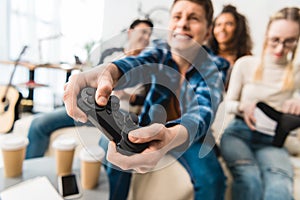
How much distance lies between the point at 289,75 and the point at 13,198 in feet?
2.12

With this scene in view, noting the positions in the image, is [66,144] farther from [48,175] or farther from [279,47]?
[279,47]

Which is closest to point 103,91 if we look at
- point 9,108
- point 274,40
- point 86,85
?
point 86,85

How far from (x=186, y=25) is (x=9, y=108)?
560mm

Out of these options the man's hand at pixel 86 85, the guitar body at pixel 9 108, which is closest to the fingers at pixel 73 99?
the man's hand at pixel 86 85

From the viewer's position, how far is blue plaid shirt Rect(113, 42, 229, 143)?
182 millimetres

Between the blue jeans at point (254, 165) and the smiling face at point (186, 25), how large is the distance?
1.02 ft

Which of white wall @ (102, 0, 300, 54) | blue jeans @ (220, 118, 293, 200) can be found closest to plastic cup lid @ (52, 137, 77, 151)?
white wall @ (102, 0, 300, 54)

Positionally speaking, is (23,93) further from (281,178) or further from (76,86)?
Answer: (281,178)

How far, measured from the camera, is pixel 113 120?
0.12m

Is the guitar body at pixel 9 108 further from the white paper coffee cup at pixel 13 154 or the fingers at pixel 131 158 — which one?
the fingers at pixel 131 158

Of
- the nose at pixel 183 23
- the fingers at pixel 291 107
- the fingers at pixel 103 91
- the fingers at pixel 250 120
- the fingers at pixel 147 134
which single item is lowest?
the fingers at pixel 250 120

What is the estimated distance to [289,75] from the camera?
0.49 meters

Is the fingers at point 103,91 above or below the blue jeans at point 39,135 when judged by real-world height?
above

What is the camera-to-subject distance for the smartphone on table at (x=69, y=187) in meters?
0.45
